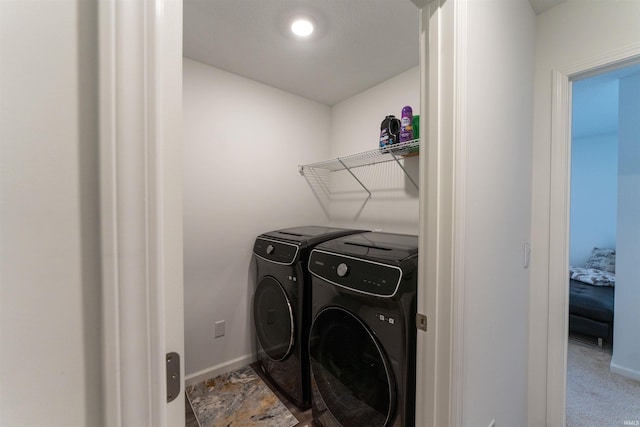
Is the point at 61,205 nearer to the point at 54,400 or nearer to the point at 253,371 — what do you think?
the point at 54,400

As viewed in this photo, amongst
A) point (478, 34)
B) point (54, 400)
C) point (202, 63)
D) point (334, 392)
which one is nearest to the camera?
point (54, 400)

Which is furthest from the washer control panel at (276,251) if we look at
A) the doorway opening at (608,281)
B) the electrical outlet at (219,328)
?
the doorway opening at (608,281)

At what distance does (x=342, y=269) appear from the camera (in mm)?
1295

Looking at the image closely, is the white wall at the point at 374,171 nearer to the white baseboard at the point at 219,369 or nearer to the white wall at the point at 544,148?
the white wall at the point at 544,148

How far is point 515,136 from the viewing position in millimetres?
1228

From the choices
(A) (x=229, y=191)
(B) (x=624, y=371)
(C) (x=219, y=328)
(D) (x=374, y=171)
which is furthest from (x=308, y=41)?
(B) (x=624, y=371)

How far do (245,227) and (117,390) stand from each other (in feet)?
5.98

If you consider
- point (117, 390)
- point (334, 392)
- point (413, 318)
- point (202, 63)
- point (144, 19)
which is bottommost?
point (334, 392)

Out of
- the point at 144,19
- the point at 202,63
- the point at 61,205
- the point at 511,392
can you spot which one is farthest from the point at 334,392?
the point at 202,63

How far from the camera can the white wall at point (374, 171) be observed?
1915 mm

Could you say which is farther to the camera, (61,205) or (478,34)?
(478,34)

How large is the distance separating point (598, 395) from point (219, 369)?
9.14 ft

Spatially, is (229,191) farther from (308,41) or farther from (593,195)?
(593,195)

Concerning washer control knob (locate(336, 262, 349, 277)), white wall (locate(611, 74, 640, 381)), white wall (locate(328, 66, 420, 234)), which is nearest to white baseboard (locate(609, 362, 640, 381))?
white wall (locate(611, 74, 640, 381))
